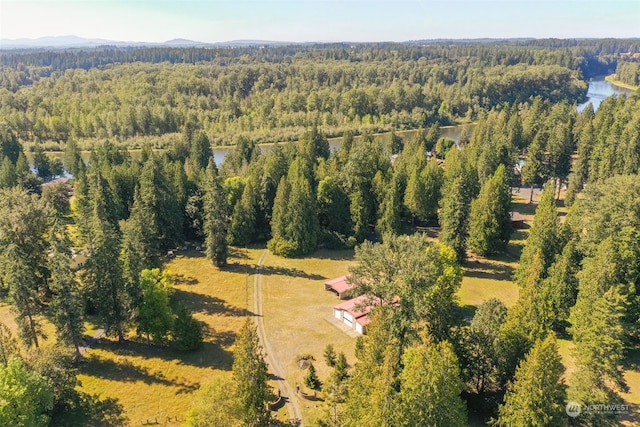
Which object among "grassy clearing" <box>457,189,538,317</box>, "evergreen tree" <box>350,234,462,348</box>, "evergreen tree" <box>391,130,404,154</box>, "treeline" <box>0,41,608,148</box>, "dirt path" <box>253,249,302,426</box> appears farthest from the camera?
"treeline" <box>0,41,608,148</box>

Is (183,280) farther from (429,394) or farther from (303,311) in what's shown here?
(429,394)

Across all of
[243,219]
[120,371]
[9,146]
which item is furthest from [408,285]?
[9,146]

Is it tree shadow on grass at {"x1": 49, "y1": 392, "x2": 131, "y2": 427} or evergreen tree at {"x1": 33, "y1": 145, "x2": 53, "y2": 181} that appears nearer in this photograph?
tree shadow on grass at {"x1": 49, "y1": 392, "x2": 131, "y2": 427}

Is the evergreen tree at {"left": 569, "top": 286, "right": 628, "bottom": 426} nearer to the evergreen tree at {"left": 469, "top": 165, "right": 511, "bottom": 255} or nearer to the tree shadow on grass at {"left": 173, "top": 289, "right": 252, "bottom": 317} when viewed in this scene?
the evergreen tree at {"left": 469, "top": 165, "right": 511, "bottom": 255}

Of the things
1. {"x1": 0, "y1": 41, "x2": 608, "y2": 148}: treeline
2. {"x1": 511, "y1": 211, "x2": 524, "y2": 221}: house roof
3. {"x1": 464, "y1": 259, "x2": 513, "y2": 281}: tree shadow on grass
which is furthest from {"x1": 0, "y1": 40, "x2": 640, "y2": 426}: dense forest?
{"x1": 0, "y1": 41, "x2": 608, "y2": 148}: treeline

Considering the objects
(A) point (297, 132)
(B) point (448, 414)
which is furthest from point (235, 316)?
(A) point (297, 132)

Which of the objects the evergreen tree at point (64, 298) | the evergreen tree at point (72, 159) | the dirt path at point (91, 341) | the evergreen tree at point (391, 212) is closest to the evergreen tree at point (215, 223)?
the dirt path at point (91, 341)

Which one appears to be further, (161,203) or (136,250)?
(161,203)

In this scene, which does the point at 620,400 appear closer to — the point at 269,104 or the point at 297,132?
the point at 297,132
